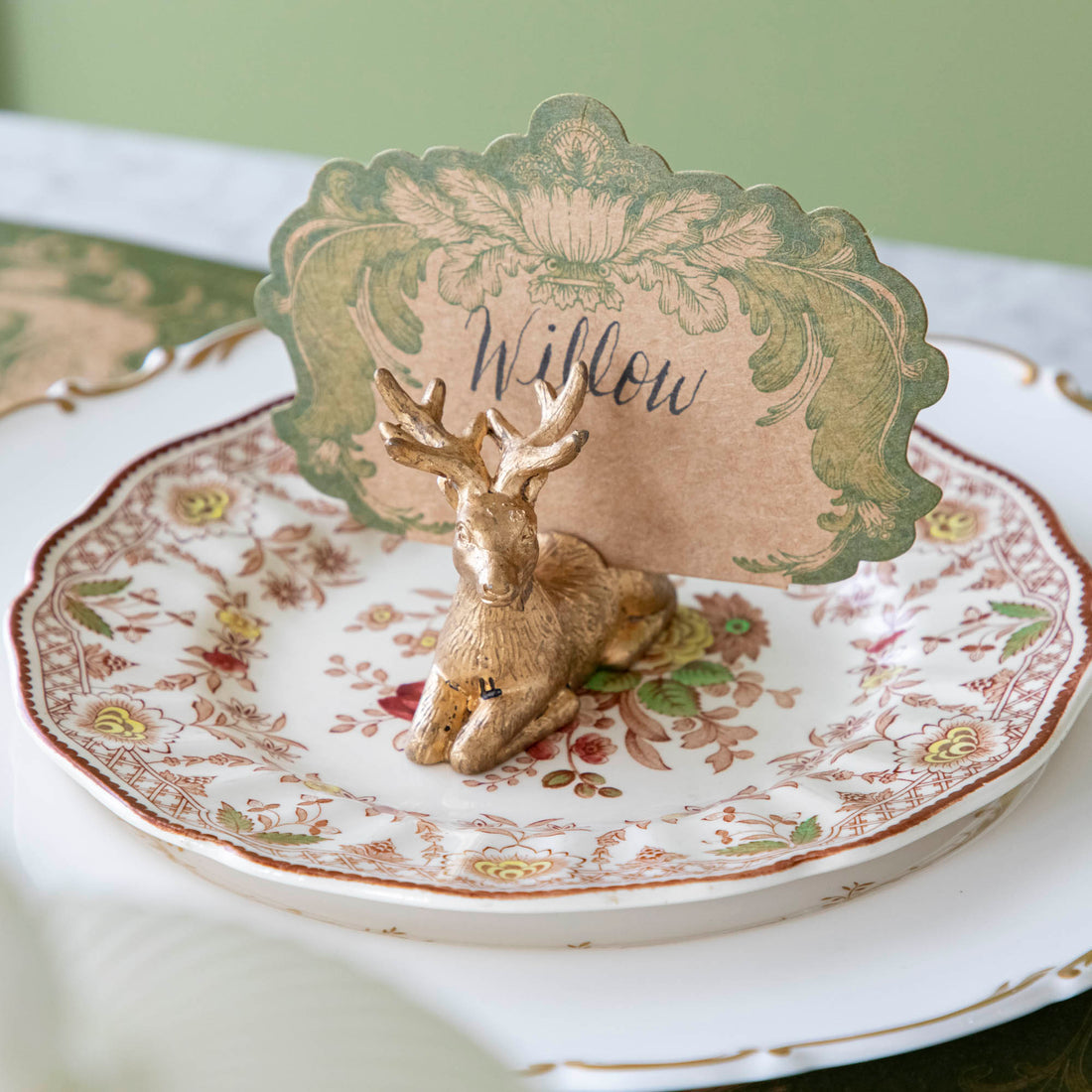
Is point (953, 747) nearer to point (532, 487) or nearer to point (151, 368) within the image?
point (532, 487)

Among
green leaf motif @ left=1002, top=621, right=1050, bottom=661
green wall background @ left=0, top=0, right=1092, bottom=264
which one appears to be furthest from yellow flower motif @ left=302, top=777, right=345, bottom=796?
green wall background @ left=0, top=0, right=1092, bottom=264

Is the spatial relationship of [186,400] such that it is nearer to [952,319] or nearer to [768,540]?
[768,540]

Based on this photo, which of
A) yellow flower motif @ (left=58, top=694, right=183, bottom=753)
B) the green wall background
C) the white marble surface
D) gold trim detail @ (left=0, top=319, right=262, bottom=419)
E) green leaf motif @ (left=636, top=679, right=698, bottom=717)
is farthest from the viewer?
the white marble surface

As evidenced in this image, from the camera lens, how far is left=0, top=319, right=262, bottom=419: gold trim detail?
135cm

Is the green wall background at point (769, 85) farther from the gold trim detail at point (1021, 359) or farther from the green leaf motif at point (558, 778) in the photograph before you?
the green leaf motif at point (558, 778)

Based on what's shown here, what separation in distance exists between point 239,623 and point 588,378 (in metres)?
0.37

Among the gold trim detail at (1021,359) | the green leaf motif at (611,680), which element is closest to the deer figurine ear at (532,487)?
the green leaf motif at (611,680)

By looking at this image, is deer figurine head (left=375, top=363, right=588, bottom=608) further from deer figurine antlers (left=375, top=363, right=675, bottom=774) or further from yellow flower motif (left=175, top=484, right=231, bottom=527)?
yellow flower motif (left=175, top=484, right=231, bottom=527)

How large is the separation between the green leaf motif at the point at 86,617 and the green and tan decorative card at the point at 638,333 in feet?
0.73

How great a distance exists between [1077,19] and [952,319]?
0.46 meters

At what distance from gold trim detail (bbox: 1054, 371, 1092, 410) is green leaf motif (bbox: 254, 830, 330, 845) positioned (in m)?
0.93

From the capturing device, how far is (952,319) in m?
2.08

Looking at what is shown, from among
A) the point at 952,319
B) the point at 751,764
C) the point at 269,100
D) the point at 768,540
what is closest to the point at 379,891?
the point at 751,764

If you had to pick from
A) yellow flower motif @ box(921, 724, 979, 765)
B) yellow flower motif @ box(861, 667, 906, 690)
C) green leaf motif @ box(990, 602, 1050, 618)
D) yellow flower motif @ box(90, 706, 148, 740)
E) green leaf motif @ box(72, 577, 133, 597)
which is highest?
green leaf motif @ box(990, 602, 1050, 618)
